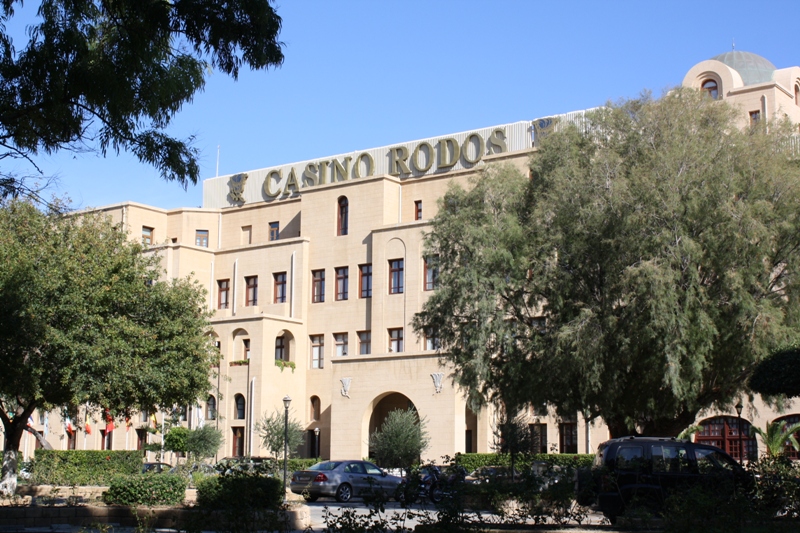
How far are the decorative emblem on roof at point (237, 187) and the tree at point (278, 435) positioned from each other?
68.7 ft

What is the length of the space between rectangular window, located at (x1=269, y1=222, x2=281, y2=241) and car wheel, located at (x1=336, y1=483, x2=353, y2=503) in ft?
106


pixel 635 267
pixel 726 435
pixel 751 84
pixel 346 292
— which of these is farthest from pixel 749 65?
pixel 635 267

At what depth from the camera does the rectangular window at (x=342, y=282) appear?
179 feet

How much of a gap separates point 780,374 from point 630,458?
11.2ft

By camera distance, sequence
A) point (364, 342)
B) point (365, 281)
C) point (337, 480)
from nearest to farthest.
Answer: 1. point (337, 480)
2. point (364, 342)
3. point (365, 281)

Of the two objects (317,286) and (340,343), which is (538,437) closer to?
(340,343)

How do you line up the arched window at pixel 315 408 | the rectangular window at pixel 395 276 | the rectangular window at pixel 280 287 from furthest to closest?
the rectangular window at pixel 280 287, the arched window at pixel 315 408, the rectangular window at pixel 395 276

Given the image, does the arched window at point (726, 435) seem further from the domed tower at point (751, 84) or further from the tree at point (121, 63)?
the tree at point (121, 63)

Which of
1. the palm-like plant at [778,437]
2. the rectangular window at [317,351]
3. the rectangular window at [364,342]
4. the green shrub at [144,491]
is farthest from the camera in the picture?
the rectangular window at [317,351]

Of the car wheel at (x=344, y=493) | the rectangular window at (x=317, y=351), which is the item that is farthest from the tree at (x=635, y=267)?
the rectangular window at (x=317, y=351)

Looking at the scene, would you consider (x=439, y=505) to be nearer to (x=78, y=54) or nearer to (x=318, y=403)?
(x=78, y=54)

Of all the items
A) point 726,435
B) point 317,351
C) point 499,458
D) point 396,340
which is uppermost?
point 396,340

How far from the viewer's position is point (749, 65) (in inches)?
1959

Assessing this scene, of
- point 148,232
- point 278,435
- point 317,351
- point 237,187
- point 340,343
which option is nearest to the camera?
point 278,435
